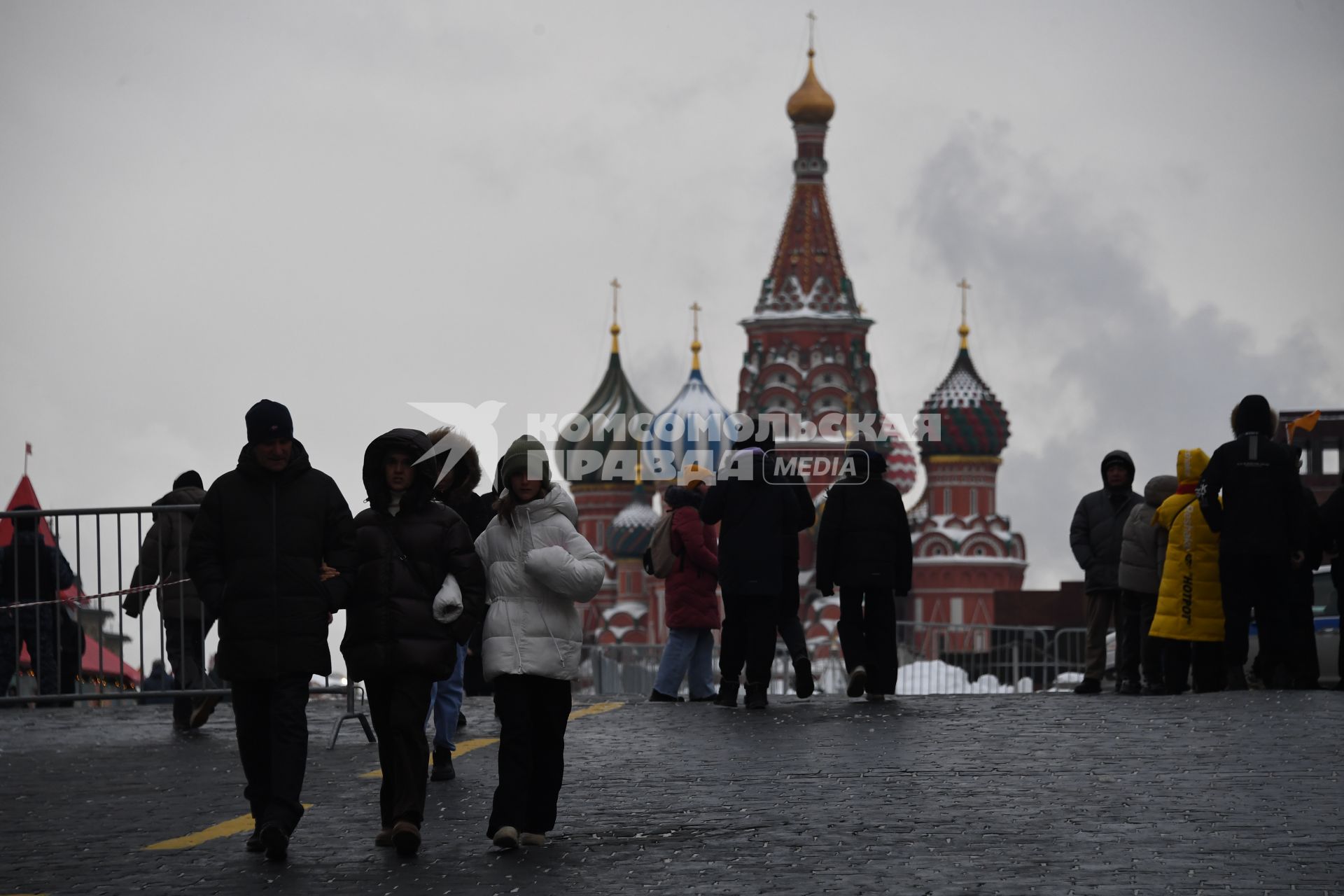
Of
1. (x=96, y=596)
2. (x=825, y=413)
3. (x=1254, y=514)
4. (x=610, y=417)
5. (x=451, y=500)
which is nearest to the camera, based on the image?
(x=451, y=500)

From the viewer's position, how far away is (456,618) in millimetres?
9000

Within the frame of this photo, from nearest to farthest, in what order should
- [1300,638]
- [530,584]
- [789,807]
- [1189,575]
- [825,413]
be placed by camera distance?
[530,584], [789,807], [1189,575], [1300,638], [825,413]

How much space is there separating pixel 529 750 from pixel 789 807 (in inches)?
51.1

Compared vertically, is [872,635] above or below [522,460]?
below

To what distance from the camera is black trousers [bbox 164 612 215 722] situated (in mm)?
14469

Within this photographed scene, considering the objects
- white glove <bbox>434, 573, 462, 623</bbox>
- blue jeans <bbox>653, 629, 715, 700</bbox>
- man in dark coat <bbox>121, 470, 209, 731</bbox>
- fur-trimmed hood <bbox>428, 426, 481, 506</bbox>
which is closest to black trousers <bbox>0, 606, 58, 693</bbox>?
man in dark coat <bbox>121, 470, 209, 731</bbox>

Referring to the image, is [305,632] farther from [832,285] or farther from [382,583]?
[832,285]

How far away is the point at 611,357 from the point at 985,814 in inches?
4561

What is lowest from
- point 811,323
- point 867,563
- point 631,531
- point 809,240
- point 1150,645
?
point 1150,645

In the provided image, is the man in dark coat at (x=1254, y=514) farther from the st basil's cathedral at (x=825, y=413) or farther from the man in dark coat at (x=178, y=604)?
the st basil's cathedral at (x=825, y=413)

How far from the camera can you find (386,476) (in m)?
9.09

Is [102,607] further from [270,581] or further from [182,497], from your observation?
[270,581]

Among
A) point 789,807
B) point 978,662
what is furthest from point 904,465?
point 789,807

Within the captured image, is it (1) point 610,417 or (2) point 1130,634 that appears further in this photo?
(1) point 610,417
